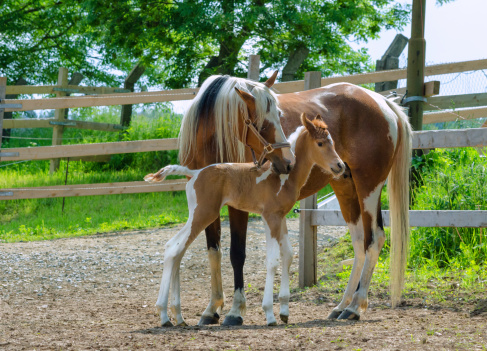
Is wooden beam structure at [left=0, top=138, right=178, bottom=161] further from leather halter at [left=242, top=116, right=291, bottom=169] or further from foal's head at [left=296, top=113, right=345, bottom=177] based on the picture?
foal's head at [left=296, top=113, right=345, bottom=177]

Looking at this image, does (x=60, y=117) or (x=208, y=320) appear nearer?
(x=208, y=320)

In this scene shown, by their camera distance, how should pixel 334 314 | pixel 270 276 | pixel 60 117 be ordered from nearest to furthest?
pixel 270 276, pixel 334 314, pixel 60 117

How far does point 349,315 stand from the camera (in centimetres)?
477

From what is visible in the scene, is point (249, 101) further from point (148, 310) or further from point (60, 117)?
point (60, 117)

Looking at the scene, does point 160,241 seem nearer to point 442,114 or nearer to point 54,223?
point 54,223

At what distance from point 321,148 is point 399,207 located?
1.30 m

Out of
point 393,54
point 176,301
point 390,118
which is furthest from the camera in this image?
point 393,54

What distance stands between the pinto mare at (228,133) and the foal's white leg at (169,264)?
538 mm

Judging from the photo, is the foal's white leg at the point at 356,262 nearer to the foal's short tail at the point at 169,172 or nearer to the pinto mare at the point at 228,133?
the pinto mare at the point at 228,133

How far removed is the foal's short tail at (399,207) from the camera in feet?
16.6

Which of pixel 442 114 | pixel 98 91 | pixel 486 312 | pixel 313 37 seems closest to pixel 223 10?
pixel 313 37

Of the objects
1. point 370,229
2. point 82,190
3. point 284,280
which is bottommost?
point 284,280

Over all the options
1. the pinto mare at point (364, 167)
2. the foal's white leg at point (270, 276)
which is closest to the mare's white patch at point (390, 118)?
the pinto mare at point (364, 167)

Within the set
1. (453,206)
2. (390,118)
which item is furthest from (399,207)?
(453,206)
